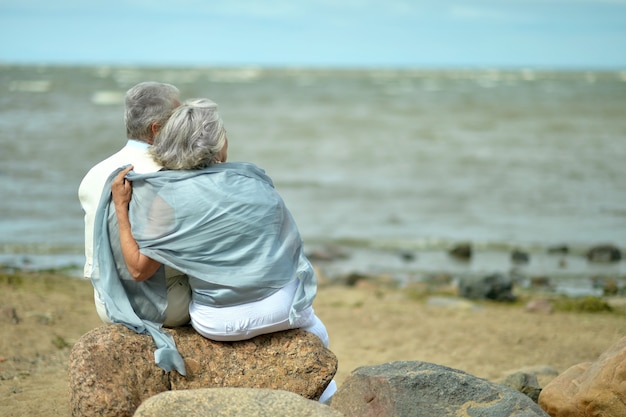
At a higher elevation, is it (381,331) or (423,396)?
(423,396)

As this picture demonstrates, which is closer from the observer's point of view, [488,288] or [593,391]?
[593,391]

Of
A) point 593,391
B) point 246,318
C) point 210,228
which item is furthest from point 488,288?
point 210,228

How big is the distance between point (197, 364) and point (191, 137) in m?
1.18

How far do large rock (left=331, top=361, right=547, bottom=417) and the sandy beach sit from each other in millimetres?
2177

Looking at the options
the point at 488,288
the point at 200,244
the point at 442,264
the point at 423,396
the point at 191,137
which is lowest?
the point at 442,264

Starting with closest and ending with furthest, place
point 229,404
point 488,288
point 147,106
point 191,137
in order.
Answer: point 229,404
point 191,137
point 147,106
point 488,288

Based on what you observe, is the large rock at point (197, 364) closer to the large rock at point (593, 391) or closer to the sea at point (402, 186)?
the large rock at point (593, 391)

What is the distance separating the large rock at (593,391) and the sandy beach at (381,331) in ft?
4.55

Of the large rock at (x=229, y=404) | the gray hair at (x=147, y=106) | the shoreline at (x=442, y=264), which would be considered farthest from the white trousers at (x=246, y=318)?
the shoreline at (x=442, y=264)

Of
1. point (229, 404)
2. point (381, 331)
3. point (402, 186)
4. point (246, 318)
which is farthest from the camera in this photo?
point (402, 186)

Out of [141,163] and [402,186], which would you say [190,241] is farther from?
[402,186]

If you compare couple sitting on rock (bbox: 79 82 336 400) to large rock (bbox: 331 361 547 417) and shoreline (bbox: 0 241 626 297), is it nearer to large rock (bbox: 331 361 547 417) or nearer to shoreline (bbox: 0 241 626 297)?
large rock (bbox: 331 361 547 417)

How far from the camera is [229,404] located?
3711mm

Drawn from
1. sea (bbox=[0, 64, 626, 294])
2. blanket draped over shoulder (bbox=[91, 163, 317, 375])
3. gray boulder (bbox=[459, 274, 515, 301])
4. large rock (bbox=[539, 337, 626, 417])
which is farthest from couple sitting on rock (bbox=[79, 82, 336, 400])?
sea (bbox=[0, 64, 626, 294])
